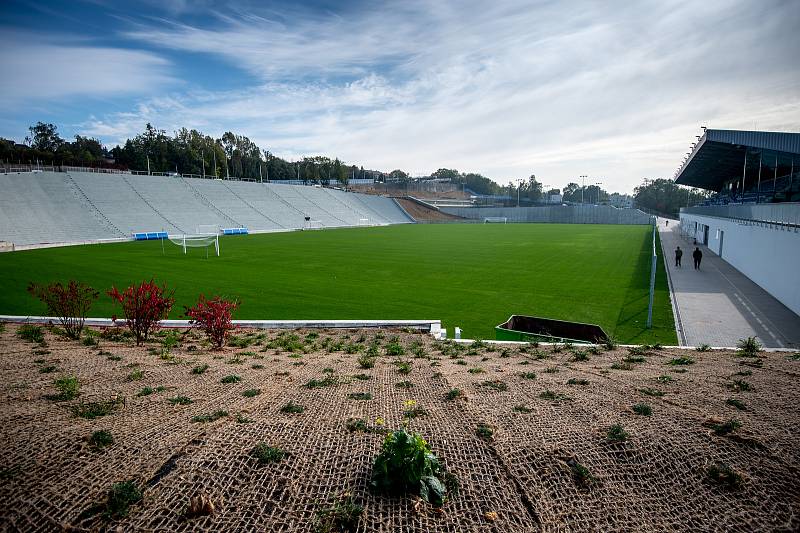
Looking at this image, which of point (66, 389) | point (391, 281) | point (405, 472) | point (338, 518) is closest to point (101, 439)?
point (66, 389)

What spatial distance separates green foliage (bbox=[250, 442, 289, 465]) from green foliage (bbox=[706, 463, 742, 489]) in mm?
4401

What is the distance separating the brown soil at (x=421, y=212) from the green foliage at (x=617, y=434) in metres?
92.9

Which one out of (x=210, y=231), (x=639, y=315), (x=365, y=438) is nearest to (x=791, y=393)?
(x=365, y=438)

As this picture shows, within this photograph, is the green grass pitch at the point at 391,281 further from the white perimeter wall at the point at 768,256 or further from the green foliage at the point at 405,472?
the green foliage at the point at 405,472

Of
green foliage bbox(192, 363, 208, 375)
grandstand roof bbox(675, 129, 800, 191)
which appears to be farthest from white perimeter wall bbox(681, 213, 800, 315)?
green foliage bbox(192, 363, 208, 375)

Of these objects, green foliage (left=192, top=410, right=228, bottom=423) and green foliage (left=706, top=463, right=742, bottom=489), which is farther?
green foliage (left=192, top=410, right=228, bottom=423)

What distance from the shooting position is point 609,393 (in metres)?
6.36

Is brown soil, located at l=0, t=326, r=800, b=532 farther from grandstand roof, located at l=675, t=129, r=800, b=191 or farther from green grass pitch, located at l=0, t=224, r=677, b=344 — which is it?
grandstand roof, located at l=675, t=129, r=800, b=191

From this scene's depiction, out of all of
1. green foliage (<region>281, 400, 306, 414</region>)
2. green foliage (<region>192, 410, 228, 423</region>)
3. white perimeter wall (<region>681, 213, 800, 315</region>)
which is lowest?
green foliage (<region>281, 400, 306, 414</region>)

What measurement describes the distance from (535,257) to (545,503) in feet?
92.8

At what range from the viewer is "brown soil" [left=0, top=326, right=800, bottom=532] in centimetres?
384

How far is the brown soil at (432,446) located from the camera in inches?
151

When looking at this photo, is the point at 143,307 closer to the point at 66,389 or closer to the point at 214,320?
the point at 214,320

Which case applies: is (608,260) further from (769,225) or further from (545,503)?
(545,503)
